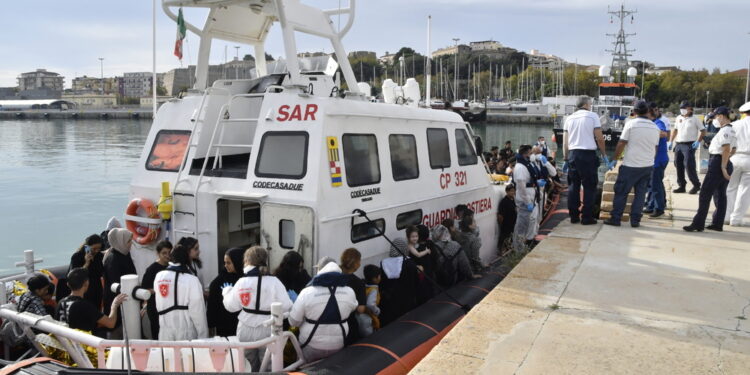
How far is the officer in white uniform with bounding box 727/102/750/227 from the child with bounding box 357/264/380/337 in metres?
5.44

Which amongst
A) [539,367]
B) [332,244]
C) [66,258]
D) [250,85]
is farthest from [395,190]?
[66,258]

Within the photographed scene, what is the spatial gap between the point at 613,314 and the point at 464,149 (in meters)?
4.10

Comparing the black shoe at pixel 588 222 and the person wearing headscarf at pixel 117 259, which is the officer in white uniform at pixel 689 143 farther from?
the person wearing headscarf at pixel 117 259

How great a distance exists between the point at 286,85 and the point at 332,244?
182cm

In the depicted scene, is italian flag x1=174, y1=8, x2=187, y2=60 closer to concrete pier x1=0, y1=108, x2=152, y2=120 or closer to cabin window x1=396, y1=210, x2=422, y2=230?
cabin window x1=396, y1=210, x2=422, y2=230

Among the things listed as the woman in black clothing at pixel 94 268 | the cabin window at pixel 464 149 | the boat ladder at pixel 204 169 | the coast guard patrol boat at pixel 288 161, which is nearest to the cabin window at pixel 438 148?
the coast guard patrol boat at pixel 288 161

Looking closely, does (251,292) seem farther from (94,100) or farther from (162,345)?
(94,100)

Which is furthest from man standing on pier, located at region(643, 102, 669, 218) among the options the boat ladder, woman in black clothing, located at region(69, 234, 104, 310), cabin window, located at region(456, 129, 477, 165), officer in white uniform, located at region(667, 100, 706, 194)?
woman in black clothing, located at region(69, 234, 104, 310)

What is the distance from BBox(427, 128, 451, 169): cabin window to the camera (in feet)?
24.0

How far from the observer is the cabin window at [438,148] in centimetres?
730

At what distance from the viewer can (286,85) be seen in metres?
5.86

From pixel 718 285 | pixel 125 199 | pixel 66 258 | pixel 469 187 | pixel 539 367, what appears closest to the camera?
pixel 539 367

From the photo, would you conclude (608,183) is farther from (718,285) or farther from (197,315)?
(197,315)

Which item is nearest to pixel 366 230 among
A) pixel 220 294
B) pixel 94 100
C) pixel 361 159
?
pixel 361 159
